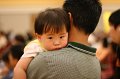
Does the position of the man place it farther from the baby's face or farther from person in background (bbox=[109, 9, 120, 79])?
person in background (bbox=[109, 9, 120, 79])

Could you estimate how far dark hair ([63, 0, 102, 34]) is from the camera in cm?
252

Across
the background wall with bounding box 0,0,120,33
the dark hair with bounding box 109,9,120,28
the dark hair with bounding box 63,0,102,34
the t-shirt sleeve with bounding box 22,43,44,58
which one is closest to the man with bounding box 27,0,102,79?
the dark hair with bounding box 63,0,102,34

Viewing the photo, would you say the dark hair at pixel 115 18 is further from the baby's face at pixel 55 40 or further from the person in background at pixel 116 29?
the baby's face at pixel 55 40

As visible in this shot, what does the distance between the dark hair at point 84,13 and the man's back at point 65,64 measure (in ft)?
0.47

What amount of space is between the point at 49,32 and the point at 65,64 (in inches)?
9.1

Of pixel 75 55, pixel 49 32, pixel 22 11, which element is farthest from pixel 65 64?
pixel 22 11

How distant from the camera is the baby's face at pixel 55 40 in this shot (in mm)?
2461

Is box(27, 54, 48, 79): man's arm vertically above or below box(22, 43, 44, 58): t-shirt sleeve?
below

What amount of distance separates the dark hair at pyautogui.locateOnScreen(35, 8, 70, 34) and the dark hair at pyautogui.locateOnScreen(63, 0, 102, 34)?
0.07m

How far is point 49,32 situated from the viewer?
2449mm

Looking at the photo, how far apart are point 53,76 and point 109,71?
3.87 meters

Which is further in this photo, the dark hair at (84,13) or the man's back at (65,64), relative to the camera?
the dark hair at (84,13)

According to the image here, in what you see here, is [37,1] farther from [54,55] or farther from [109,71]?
[54,55]

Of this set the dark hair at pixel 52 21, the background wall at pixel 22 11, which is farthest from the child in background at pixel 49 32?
the background wall at pixel 22 11
